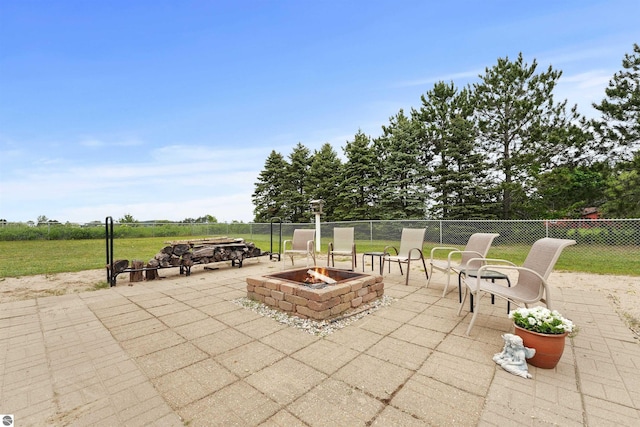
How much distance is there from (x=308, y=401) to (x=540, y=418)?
1.26 m

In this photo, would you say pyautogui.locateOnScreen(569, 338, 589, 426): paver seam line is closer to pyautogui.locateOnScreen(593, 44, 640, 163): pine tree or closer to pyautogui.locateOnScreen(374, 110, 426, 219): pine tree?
pyautogui.locateOnScreen(374, 110, 426, 219): pine tree

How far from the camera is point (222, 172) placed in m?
15.5

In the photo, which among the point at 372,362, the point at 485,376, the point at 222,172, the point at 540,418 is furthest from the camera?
the point at 222,172

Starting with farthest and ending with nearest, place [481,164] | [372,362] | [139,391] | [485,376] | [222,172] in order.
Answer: [222,172], [481,164], [372,362], [485,376], [139,391]

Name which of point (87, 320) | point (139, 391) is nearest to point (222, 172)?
point (87, 320)

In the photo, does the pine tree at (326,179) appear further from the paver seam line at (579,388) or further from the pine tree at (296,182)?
the paver seam line at (579,388)

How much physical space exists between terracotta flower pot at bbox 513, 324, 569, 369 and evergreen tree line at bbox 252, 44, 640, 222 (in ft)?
32.6

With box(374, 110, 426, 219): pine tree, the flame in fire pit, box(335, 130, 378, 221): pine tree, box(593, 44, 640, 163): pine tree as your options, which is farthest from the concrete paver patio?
box(335, 130, 378, 221): pine tree

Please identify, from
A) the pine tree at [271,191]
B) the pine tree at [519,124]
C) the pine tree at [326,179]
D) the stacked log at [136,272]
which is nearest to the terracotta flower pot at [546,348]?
the stacked log at [136,272]

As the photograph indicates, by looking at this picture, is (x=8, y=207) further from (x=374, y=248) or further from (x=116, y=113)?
(x=374, y=248)

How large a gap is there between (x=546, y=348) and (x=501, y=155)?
14.5 m

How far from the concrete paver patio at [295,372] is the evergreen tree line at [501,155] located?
9884mm

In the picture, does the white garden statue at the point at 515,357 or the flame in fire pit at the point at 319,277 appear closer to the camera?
the white garden statue at the point at 515,357

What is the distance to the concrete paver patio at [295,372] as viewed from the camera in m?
1.57
